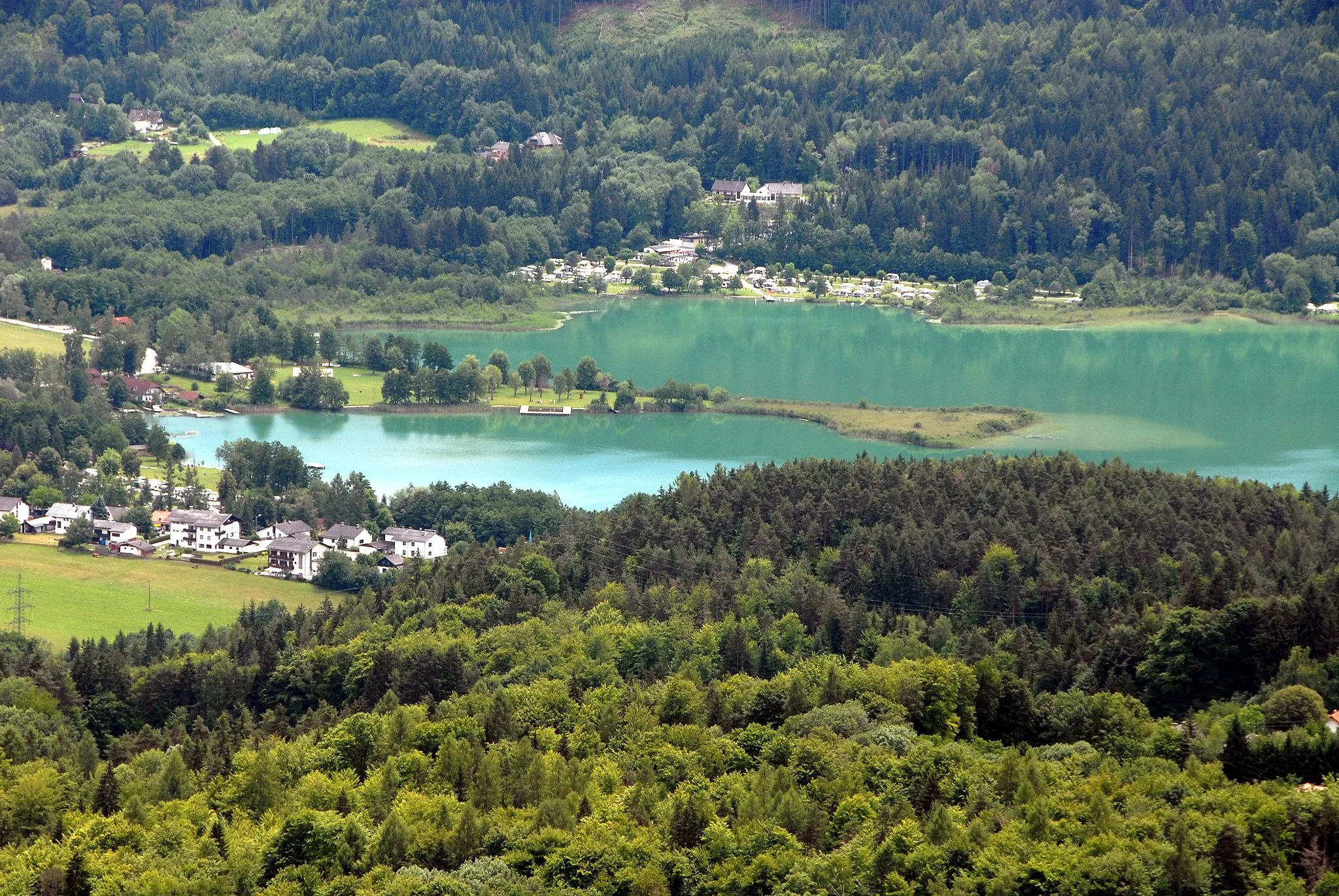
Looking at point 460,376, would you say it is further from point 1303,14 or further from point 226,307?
point 1303,14

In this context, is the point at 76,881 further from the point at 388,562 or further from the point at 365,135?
the point at 365,135

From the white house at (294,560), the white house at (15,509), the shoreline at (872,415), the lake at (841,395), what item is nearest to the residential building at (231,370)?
the shoreline at (872,415)

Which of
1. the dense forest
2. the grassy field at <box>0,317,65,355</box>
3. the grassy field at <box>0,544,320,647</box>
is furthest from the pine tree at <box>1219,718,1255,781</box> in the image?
the dense forest

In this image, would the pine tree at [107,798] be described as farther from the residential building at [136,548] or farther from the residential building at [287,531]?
the residential building at [136,548]

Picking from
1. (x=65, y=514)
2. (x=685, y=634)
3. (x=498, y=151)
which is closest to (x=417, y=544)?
(x=65, y=514)

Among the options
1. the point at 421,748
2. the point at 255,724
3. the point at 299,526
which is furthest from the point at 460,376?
the point at 421,748

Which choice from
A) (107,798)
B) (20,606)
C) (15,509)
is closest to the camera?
(107,798)
